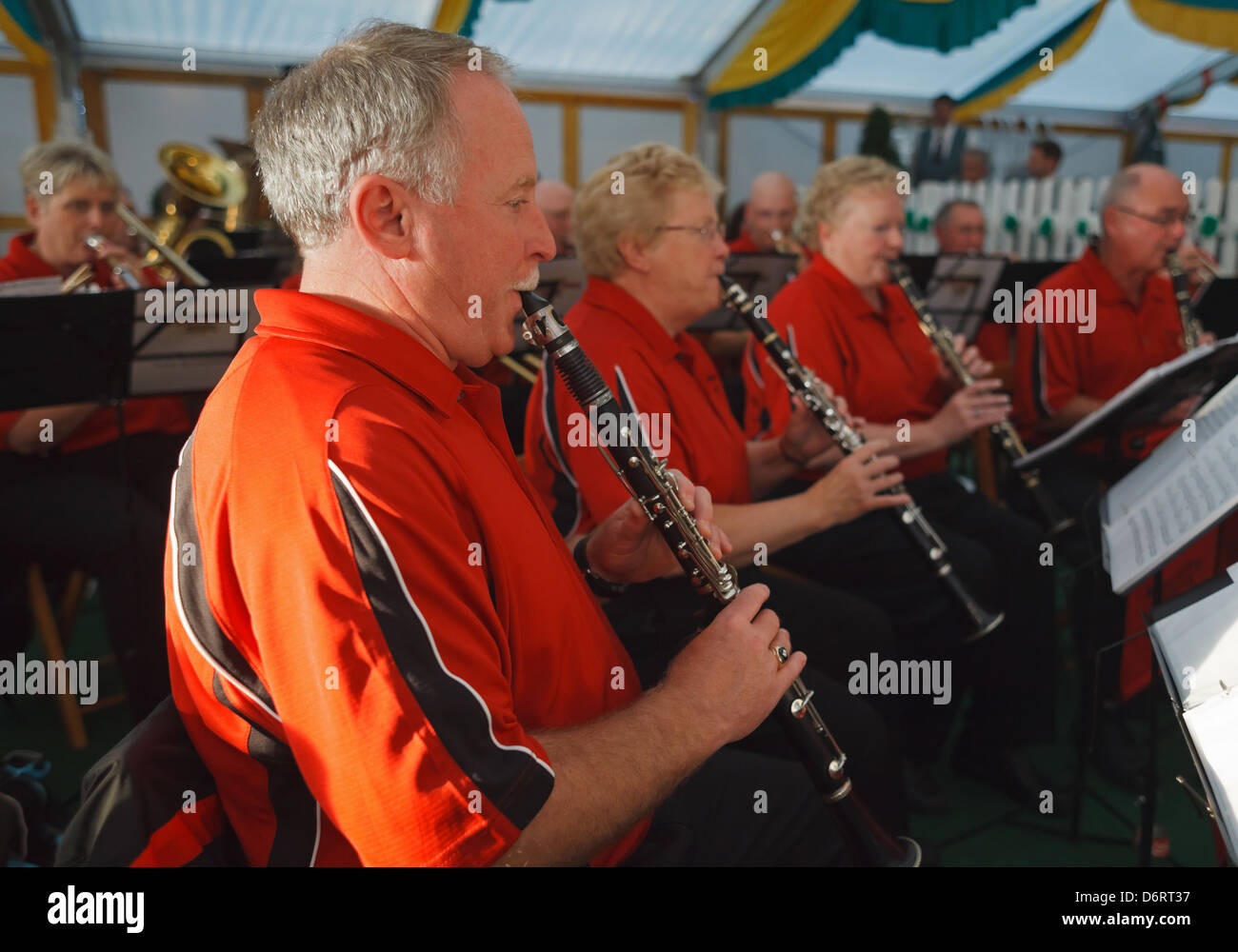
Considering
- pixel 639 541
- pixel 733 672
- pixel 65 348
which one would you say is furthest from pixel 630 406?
pixel 65 348

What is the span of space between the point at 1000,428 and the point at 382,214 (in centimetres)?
242

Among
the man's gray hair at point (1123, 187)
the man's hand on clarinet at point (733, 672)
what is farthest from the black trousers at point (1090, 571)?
the man's gray hair at point (1123, 187)

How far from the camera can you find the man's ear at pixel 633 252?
2.14m

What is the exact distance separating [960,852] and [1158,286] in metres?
2.37

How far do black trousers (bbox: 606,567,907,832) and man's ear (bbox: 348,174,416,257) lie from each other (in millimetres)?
787

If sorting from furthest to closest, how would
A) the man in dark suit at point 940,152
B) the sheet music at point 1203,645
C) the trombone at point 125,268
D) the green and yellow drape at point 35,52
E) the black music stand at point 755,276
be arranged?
the man in dark suit at point 940,152 < the green and yellow drape at point 35,52 < the black music stand at point 755,276 < the trombone at point 125,268 < the sheet music at point 1203,645

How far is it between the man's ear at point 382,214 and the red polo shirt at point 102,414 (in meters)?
2.13

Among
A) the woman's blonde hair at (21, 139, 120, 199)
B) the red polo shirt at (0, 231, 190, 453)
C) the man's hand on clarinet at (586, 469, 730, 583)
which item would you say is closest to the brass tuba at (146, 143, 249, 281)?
the woman's blonde hair at (21, 139, 120, 199)

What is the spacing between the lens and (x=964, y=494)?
2877 mm

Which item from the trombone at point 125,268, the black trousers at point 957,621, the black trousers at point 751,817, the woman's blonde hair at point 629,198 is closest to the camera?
the black trousers at point 751,817

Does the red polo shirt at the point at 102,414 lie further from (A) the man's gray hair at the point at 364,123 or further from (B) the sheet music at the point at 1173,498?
(B) the sheet music at the point at 1173,498

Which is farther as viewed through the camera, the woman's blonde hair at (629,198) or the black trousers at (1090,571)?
the woman's blonde hair at (629,198)

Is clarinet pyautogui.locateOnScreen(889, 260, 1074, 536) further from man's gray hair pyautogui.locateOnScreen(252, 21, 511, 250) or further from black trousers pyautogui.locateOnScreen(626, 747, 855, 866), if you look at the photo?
man's gray hair pyautogui.locateOnScreen(252, 21, 511, 250)

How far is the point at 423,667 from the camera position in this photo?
801mm
